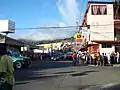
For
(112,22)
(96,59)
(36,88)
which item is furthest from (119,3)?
(36,88)

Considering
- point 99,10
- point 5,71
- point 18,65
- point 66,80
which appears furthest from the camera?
point 99,10

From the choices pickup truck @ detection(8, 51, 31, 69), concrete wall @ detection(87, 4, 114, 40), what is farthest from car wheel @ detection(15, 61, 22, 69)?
concrete wall @ detection(87, 4, 114, 40)

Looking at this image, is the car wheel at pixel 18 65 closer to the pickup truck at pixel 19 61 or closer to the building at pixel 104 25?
the pickup truck at pixel 19 61

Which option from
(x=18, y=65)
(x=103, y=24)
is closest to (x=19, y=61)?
(x=18, y=65)

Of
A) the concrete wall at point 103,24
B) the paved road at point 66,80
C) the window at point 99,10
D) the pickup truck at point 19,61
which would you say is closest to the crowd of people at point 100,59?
the concrete wall at point 103,24

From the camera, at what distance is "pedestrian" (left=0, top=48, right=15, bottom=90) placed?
26.8 feet

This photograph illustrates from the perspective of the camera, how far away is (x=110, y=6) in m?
57.6

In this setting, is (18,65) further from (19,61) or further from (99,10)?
(99,10)

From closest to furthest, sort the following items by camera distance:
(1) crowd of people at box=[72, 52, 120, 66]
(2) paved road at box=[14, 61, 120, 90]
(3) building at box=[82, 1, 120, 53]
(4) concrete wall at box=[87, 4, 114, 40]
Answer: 1. (2) paved road at box=[14, 61, 120, 90]
2. (1) crowd of people at box=[72, 52, 120, 66]
3. (3) building at box=[82, 1, 120, 53]
4. (4) concrete wall at box=[87, 4, 114, 40]

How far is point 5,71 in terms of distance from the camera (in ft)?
26.9

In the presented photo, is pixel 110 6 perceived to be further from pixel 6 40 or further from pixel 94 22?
pixel 6 40

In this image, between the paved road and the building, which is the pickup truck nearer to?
the paved road

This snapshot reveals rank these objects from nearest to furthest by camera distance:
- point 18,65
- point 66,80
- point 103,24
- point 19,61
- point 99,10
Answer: point 66,80, point 18,65, point 19,61, point 103,24, point 99,10

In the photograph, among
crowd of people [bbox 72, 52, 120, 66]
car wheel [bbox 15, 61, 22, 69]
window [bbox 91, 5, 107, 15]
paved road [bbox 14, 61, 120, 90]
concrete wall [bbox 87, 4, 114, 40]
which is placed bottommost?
paved road [bbox 14, 61, 120, 90]
